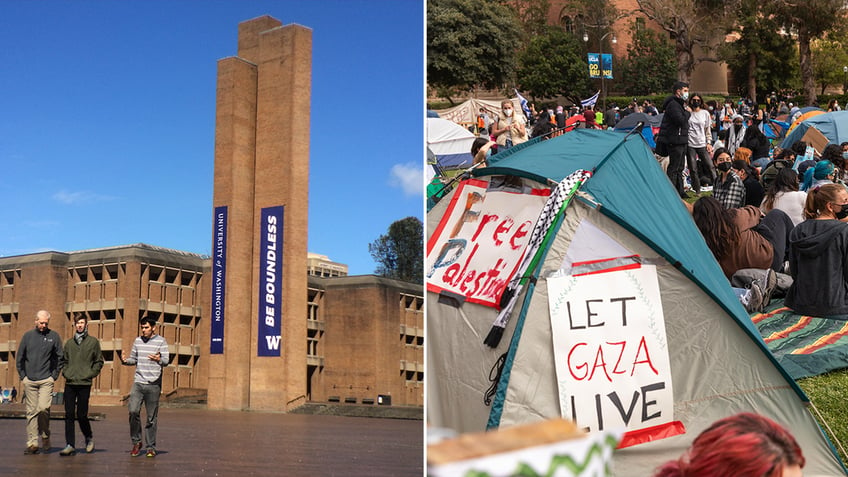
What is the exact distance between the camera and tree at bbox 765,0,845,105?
40.3m

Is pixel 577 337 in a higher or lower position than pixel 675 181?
lower

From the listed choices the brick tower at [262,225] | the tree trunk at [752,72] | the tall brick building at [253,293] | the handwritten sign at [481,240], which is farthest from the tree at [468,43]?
the handwritten sign at [481,240]

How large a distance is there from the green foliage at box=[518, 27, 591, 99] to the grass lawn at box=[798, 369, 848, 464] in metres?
43.6

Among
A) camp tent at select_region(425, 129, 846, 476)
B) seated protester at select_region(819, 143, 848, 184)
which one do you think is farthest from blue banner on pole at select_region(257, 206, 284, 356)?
camp tent at select_region(425, 129, 846, 476)

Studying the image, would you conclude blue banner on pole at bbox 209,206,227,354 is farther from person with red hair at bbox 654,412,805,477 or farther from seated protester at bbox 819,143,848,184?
person with red hair at bbox 654,412,805,477

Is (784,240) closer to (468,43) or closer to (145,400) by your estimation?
(145,400)

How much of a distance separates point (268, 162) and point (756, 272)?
22.8m

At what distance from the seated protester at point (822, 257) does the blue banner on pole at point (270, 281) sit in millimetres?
21298

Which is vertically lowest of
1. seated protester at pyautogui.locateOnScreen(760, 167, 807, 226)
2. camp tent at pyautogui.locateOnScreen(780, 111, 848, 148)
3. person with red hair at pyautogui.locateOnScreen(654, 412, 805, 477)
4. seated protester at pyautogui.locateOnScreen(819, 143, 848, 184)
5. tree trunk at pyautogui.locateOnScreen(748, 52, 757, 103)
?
person with red hair at pyautogui.locateOnScreen(654, 412, 805, 477)

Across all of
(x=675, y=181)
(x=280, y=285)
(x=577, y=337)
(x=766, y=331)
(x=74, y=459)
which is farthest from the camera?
(x=280, y=285)

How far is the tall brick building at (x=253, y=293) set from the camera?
89.8ft

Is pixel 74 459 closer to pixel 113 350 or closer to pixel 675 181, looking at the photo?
pixel 675 181

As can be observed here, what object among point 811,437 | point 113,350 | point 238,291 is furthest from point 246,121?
point 811,437

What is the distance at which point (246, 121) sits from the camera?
29359mm
